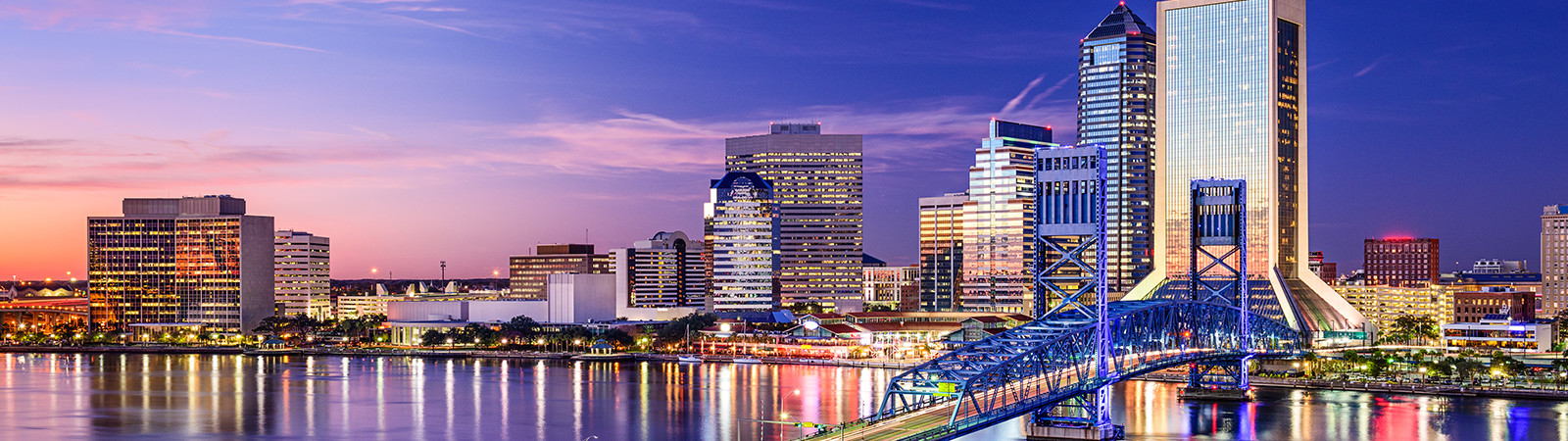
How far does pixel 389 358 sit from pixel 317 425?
239ft

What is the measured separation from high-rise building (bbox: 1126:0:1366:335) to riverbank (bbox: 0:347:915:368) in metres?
23.9

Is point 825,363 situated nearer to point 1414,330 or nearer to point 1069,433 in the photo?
point 1414,330

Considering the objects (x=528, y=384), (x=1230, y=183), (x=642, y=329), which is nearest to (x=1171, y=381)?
(x=1230, y=183)

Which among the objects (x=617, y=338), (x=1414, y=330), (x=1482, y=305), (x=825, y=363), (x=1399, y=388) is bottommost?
(x=825, y=363)

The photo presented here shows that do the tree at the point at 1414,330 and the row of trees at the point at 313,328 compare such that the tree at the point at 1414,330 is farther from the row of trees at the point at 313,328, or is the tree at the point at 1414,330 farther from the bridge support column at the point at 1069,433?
the row of trees at the point at 313,328

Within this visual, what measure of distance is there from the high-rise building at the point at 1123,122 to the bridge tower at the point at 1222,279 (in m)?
75.4

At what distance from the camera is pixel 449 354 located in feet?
526

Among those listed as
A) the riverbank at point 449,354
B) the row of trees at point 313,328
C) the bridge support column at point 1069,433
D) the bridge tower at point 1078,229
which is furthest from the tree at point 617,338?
the bridge support column at point 1069,433

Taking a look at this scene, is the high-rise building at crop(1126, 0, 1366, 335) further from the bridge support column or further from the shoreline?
the bridge support column

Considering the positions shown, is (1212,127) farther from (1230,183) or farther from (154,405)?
(154,405)

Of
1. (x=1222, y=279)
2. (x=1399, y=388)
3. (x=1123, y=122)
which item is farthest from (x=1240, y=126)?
(x=1123, y=122)

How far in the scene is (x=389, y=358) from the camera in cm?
15575

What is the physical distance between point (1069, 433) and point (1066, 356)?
400 cm

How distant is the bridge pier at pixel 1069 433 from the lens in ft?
212
